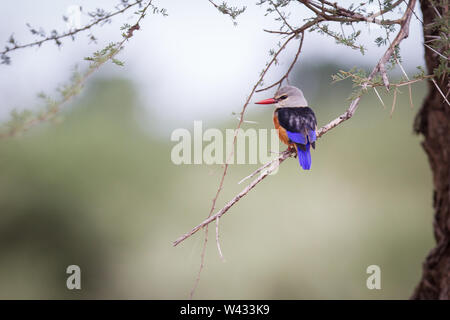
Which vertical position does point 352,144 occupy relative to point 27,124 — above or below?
above

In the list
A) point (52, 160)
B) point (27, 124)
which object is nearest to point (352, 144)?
point (52, 160)

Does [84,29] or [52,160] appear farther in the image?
[52,160]

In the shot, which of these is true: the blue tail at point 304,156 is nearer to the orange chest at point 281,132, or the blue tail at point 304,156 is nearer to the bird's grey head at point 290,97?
the orange chest at point 281,132

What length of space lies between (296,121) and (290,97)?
0.65ft

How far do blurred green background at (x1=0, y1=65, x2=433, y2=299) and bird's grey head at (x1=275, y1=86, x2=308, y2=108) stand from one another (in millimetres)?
4793

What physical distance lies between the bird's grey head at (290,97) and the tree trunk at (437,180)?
908 millimetres

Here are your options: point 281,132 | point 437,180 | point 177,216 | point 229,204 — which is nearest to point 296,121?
point 281,132

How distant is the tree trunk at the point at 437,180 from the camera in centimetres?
275

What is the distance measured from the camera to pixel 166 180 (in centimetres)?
941

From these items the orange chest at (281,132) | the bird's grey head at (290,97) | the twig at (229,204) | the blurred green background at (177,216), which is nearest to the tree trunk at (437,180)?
the bird's grey head at (290,97)

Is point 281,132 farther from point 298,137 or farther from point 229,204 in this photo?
point 229,204

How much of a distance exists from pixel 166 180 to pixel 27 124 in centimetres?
845
